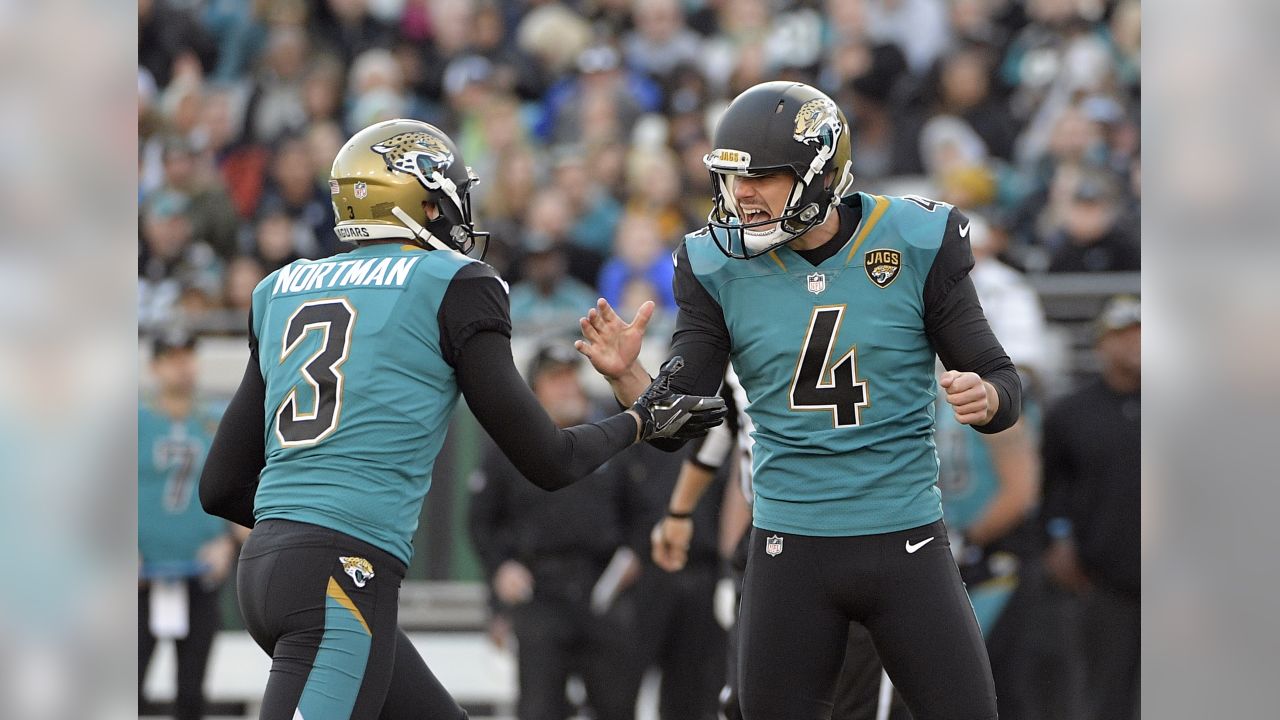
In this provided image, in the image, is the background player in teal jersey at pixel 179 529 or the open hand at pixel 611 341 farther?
the background player in teal jersey at pixel 179 529

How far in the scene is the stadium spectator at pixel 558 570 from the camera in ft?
22.5

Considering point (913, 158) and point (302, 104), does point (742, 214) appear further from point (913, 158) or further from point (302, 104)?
point (302, 104)

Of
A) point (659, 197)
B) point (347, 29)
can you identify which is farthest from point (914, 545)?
point (347, 29)

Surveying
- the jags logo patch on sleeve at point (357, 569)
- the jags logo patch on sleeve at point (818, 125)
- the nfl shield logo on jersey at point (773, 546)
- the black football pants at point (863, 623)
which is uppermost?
the jags logo patch on sleeve at point (818, 125)

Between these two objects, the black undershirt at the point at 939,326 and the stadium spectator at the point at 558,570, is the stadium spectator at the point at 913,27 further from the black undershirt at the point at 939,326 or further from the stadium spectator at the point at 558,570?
the black undershirt at the point at 939,326

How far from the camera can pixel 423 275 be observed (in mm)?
3506

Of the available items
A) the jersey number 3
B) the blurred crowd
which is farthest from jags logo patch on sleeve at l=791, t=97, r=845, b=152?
the blurred crowd

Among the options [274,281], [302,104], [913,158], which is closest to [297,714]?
[274,281]

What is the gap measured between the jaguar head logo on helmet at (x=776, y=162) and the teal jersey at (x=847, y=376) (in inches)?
3.7

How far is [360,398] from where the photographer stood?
3.43 meters

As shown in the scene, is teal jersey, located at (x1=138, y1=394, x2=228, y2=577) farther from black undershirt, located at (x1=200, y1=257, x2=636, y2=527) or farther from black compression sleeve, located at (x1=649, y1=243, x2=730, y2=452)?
black compression sleeve, located at (x1=649, y1=243, x2=730, y2=452)

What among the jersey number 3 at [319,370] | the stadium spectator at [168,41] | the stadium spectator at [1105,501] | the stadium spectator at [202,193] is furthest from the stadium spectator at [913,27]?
the jersey number 3 at [319,370]

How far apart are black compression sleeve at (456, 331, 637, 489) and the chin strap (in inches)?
14.3
